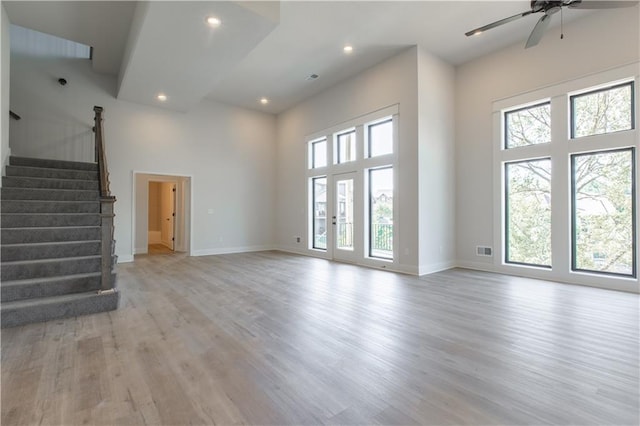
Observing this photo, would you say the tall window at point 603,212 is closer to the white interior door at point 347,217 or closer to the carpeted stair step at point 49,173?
the white interior door at point 347,217

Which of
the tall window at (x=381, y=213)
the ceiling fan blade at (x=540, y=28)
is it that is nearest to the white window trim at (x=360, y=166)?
the tall window at (x=381, y=213)

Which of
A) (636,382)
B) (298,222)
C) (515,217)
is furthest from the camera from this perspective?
(298,222)

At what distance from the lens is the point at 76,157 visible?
627cm

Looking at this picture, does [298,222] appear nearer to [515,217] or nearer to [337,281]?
[337,281]

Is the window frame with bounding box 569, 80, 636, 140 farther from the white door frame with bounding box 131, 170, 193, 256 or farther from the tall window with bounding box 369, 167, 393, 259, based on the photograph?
the white door frame with bounding box 131, 170, 193, 256

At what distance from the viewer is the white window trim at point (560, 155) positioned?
418cm

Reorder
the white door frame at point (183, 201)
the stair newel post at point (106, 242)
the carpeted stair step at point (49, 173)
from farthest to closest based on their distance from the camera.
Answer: the white door frame at point (183, 201), the carpeted stair step at point (49, 173), the stair newel post at point (106, 242)

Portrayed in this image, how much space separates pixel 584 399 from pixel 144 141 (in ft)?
26.8

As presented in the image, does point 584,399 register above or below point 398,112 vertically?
below

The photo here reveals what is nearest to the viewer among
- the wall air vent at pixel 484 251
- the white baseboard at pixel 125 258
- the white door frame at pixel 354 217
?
the wall air vent at pixel 484 251

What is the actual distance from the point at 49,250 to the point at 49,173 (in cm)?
220

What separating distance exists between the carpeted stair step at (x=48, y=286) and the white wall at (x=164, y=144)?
3544 millimetres

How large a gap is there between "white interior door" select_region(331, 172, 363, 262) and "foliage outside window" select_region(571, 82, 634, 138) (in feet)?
12.3

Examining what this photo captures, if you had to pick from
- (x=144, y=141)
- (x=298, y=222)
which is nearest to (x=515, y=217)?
(x=298, y=222)
